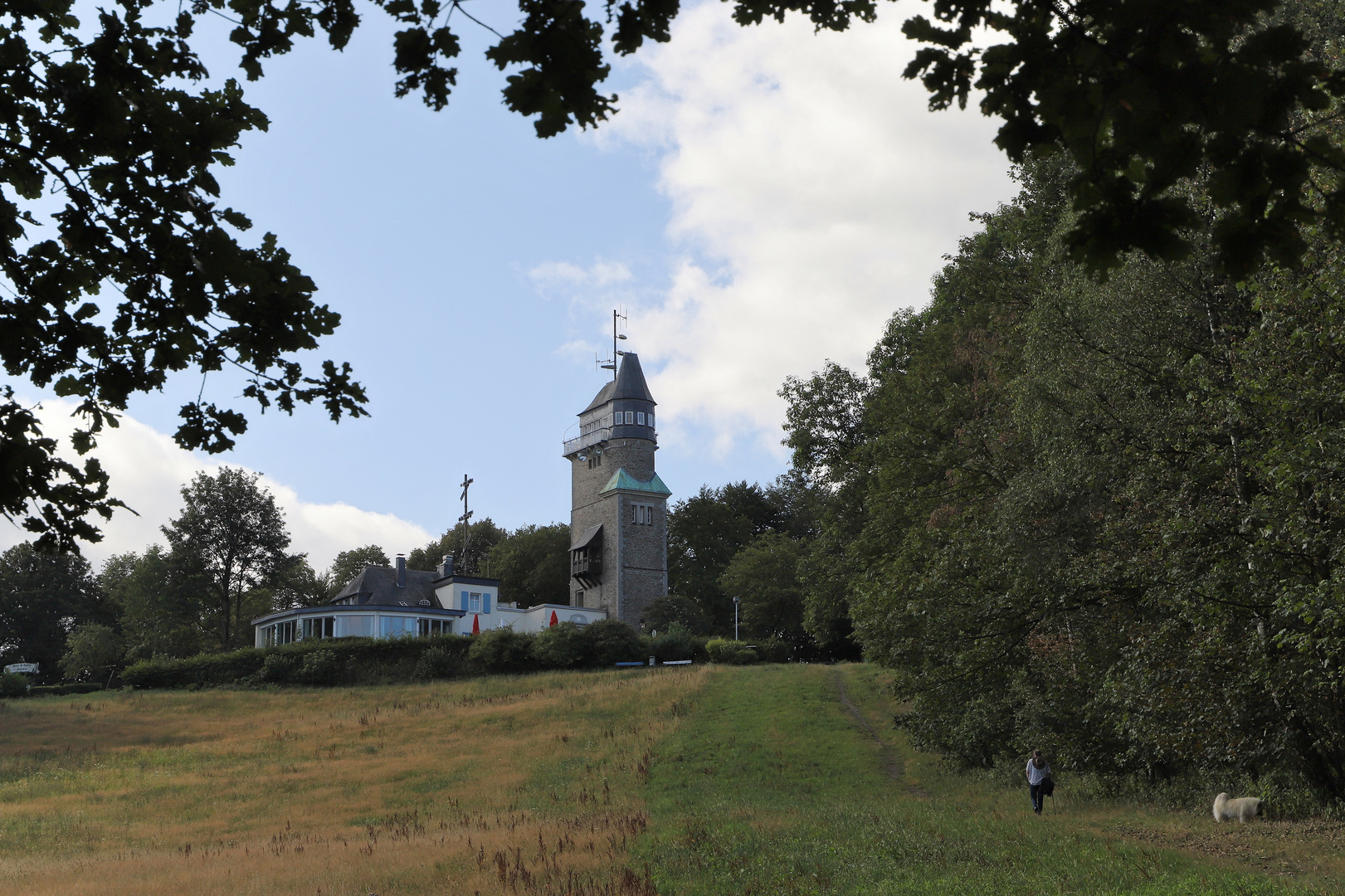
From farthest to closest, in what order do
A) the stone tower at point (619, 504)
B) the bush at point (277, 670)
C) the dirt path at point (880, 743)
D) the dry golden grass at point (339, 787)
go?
the stone tower at point (619, 504) → the bush at point (277, 670) → the dirt path at point (880, 743) → the dry golden grass at point (339, 787)

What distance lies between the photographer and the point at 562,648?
5391 cm

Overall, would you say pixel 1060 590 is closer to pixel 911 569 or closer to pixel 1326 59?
pixel 911 569

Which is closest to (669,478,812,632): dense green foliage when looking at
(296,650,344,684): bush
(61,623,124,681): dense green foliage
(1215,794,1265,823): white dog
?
(296,650,344,684): bush

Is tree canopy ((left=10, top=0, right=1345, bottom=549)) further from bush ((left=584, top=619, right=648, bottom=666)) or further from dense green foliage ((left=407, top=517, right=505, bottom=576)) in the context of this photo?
dense green foliage ((left=407, top=517, right=505, bottom=576))

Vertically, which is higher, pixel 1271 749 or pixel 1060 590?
pixel 1060 590

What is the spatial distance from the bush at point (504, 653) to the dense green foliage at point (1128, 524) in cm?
2938

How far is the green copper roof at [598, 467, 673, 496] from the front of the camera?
73.6 metres

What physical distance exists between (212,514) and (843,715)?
53.2m

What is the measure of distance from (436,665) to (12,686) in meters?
21.0

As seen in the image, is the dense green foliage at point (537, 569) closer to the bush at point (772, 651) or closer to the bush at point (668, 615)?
the bush at point (668, 615)

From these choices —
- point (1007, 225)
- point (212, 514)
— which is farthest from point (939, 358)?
point (212, 514)

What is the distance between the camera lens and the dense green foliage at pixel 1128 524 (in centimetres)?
1473

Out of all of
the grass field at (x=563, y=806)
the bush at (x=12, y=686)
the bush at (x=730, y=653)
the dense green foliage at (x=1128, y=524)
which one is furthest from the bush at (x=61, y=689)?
the dense green foliage at (x=1128, y=524)

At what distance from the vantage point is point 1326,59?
1560cm
